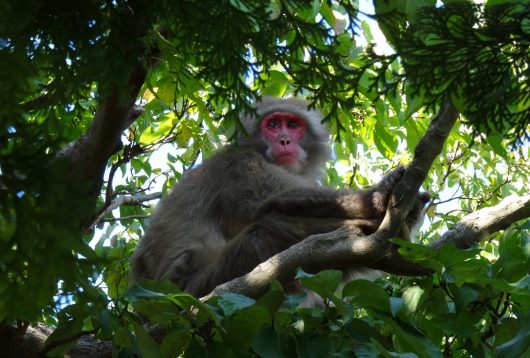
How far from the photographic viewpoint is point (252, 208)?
5824 millimetres

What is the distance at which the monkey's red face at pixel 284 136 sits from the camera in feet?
21.9

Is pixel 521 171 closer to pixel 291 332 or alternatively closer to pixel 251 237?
pixel 251 237

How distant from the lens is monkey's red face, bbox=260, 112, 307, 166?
668 centimetres

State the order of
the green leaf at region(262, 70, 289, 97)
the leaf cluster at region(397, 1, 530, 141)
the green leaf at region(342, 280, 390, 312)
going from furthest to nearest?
the green leaf at region(262, 70, 289, 97)
the green leaf at region(342, 280, 390, 312)
the leaf cluster at region(397, 1, 530, 141)

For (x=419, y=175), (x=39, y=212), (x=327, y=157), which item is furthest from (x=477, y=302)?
(x=327, y=157)

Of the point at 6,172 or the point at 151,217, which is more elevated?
the point at 151,217

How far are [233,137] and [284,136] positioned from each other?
13.9 ft

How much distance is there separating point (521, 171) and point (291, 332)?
6781mm

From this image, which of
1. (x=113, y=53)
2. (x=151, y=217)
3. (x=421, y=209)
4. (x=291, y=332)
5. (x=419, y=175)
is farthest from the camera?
(x=151, y=217)

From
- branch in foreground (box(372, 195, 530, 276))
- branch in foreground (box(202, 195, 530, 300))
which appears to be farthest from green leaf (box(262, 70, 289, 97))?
branch in foreground (box(372, 195, 530, 276))

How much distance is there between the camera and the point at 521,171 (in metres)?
9.13

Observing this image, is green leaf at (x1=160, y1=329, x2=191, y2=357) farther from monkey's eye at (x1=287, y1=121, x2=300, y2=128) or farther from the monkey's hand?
monkey's eye at (x1=287, y1=121, x2=300, y2=128)

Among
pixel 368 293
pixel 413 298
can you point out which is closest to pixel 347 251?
pixel 413 298

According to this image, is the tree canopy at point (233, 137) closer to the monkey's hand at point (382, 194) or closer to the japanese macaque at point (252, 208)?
the monkey's hand at point (382, 194)
